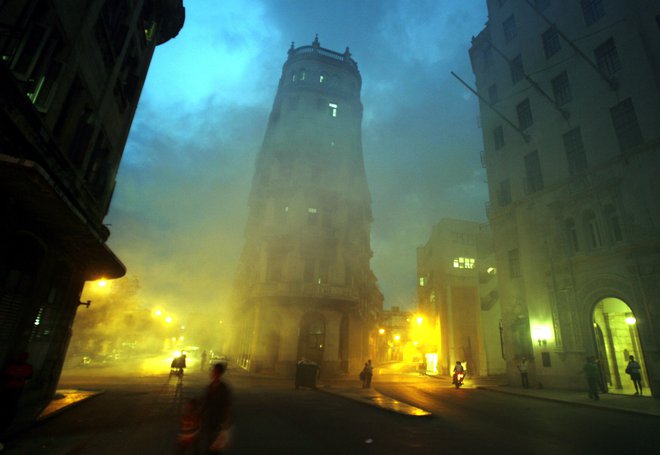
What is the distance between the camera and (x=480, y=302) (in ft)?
116

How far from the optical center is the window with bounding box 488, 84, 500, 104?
89.1 feet

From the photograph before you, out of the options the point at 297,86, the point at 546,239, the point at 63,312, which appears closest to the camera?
the point at 63,312

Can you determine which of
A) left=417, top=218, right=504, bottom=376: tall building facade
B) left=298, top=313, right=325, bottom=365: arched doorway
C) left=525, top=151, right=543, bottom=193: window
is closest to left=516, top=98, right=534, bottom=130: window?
left=525, top=151, right=543, bottom=193: window

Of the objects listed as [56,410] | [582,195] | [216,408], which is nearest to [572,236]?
[582,195]

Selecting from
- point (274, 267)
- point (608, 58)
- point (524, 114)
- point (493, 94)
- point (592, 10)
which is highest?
point (493, 94)

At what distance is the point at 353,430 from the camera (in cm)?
872

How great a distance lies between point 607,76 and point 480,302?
2296cm

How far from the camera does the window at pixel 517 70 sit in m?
25.1

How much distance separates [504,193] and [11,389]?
1055 inches

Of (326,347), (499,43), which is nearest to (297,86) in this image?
(499,43)

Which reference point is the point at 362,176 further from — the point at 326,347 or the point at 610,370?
the point at 610,370

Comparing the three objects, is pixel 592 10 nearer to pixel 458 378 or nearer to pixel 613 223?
pixel 613 223

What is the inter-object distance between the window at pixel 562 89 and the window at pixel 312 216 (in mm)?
21084

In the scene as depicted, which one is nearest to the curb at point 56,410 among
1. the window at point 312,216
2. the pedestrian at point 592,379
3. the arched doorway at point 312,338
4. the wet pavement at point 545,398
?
the wet pavement at point 545,398
